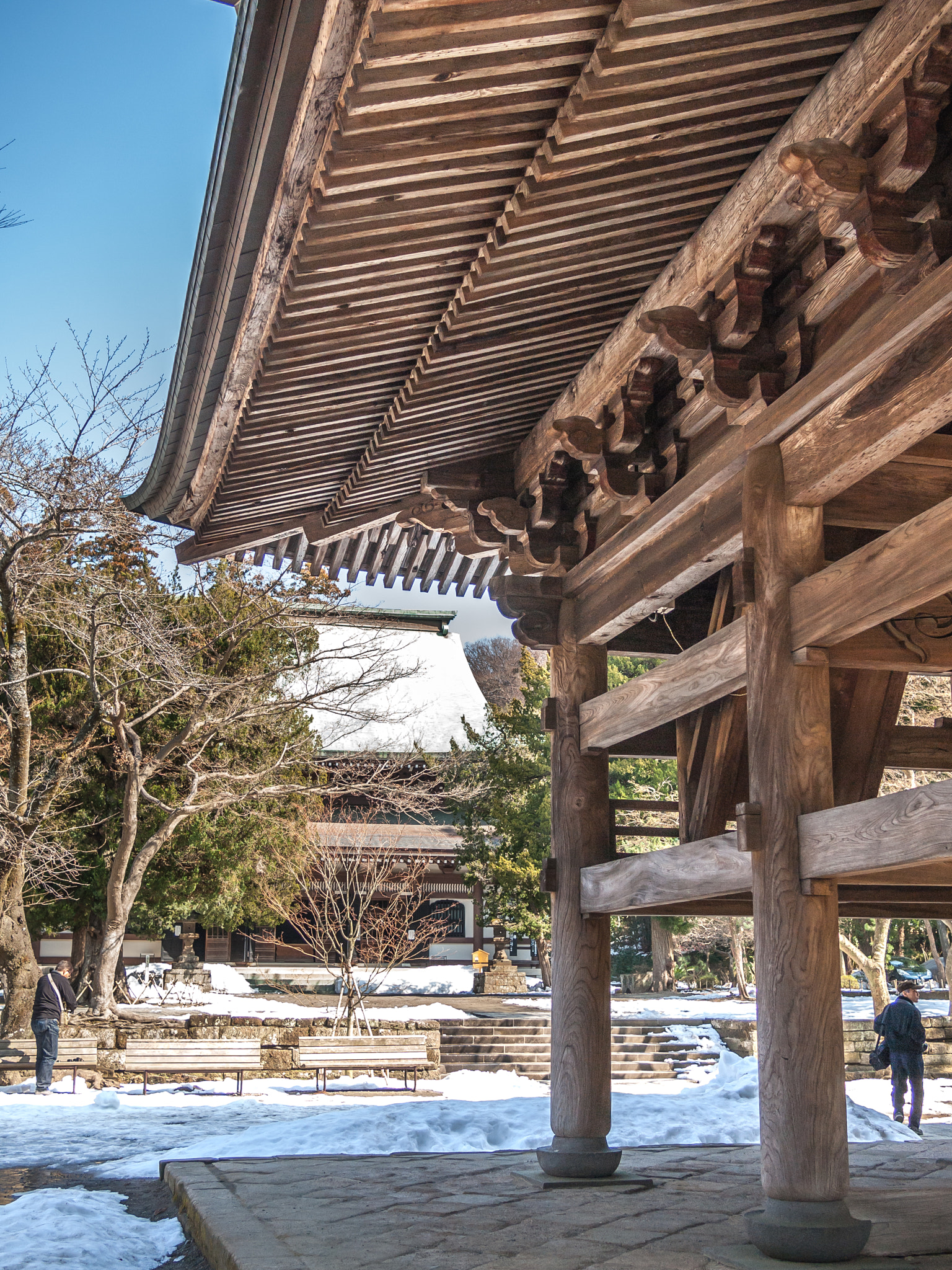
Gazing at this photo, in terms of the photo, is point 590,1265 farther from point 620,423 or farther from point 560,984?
point 620,423

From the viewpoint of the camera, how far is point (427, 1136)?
Result: 304 inches

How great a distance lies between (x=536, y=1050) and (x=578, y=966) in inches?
456

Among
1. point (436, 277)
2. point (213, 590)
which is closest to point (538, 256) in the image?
point (436, 277)

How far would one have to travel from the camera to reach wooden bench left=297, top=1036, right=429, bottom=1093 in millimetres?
12438

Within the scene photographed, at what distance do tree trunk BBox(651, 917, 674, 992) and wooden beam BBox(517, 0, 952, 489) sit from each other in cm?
2259

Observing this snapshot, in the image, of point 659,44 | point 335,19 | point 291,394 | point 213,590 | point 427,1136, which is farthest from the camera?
point 213,590

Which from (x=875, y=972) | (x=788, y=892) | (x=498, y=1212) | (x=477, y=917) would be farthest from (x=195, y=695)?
(x=788, y=892)

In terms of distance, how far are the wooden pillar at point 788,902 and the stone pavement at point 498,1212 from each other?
31 centimetres

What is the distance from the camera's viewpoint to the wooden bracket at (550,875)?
5.19 m

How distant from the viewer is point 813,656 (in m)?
3.64

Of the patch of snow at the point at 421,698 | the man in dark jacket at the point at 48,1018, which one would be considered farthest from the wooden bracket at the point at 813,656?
the patch of snow at the point at 421,698

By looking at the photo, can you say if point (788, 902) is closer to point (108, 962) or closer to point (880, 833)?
point (880, 833)

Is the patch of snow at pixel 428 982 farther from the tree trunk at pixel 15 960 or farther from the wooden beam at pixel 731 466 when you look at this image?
the wooden beam at pixel 731 466

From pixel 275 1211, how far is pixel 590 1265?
4.79 ft
